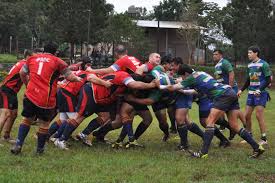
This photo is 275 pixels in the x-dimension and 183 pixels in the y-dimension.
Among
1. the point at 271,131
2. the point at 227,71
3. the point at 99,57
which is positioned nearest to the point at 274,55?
the point at 99,57

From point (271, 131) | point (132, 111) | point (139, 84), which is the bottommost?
point (271, 131)

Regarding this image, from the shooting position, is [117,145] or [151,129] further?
[151,129]

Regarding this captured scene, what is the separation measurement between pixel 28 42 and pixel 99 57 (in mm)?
28070

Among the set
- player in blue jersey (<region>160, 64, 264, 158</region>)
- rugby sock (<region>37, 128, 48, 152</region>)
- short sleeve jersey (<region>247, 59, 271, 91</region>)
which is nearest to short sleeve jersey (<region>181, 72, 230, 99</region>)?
player in blue jersey (<region>160, 64, 264, 158</region>)

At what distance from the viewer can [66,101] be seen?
10.0 metres

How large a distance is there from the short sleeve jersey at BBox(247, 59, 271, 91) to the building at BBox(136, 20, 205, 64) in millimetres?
37170

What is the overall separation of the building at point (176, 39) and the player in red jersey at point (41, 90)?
39.7 meters

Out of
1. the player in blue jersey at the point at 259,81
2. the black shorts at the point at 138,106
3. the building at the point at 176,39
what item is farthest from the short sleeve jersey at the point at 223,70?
the building at the point at 176,39

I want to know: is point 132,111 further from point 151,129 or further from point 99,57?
point 99,57

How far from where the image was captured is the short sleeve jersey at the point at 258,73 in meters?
10.5

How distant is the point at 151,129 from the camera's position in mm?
13188

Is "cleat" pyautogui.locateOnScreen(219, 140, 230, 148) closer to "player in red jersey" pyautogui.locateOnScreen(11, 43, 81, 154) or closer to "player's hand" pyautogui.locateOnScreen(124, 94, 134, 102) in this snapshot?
"player's hand" pyautogui.locateOnScreen(124, 94, 134, 102)

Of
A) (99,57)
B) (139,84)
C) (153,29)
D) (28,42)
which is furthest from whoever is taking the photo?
(28,42)

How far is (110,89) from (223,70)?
2.85m
